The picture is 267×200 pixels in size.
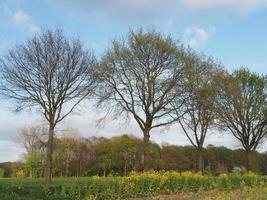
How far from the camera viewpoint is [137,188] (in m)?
16.9

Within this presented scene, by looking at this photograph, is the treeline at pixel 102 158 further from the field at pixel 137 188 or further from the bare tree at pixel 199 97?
the field at pixel 137 188

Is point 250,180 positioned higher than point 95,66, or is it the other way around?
point 95,66

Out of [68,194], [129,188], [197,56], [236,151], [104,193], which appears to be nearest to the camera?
[68,194]

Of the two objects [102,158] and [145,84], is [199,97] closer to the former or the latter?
[145,84]

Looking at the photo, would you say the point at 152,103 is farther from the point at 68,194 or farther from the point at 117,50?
the point at 68,194

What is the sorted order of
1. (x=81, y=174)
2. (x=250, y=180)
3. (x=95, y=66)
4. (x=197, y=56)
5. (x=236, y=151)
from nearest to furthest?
1. (x=250, y=180)
2. (x=95, y=66)
3. (x=197, y=56)
4. (x=81, y=174)
5. (x=236, y=151)

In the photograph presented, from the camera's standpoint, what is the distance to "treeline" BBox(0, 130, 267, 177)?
4722cm

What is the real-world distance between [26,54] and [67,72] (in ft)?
9.50

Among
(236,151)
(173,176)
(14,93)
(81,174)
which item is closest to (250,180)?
(173,176)

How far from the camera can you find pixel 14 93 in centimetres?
2625

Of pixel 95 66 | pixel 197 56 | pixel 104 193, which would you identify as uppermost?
pixel 197 56

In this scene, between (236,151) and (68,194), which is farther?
(236,151)

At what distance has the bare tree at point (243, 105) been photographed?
35.9 m

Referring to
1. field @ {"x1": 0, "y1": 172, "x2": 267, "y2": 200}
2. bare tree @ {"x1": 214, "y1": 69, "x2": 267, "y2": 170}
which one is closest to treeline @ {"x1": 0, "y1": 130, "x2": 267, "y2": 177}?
bare tree @ {"x1": 214, "y1": 69, "x2": 267, "y2": 170}
